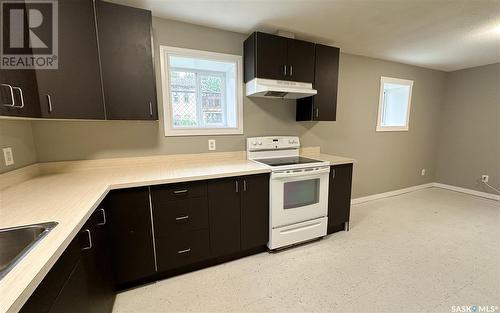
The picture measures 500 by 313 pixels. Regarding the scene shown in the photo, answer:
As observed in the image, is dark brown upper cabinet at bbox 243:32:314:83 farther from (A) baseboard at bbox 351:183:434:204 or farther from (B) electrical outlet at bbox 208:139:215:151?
(A) baseboard at bbox 351:183:434:204

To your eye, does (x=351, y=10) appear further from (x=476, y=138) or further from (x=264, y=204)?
(x=476, y=138)

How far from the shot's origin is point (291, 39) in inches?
87.9

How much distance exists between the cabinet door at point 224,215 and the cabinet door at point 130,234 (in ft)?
1.66

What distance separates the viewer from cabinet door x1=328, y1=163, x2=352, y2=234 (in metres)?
2.46

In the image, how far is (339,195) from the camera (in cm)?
253

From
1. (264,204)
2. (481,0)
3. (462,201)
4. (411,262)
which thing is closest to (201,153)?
(264,204)

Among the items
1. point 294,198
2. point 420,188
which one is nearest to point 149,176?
point 294,198

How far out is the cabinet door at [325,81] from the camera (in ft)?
8.03

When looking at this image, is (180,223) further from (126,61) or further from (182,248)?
(126,61)

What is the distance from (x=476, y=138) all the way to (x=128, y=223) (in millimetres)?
5634

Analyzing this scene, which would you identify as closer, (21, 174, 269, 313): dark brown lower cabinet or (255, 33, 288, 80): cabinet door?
(21, 174, 269, 313): dark brown lower cabinet

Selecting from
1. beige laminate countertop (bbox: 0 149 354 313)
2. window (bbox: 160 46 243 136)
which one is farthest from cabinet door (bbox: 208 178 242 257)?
window (bbox: 160 46 243 136)

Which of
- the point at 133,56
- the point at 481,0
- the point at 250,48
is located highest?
the point at 481,0

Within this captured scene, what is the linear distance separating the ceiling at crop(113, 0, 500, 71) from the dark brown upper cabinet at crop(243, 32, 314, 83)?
0.16 metres
